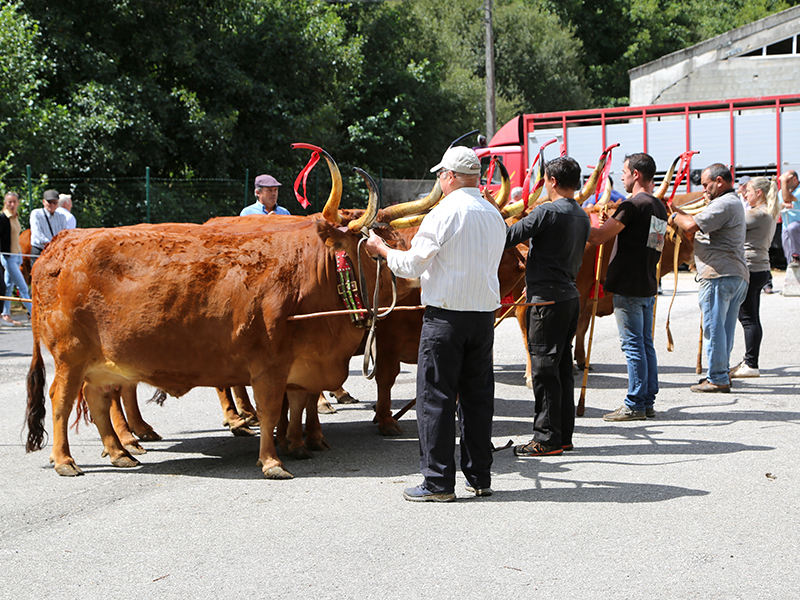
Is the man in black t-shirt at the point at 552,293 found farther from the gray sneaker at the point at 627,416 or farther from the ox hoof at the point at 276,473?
the ox hoof at the point at 276,473

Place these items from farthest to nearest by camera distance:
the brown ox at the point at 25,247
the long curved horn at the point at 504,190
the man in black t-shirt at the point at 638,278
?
the brown ox at the point at 25,247, the man in black t-shirt at the point at 638,278, the long curved horn at the point at 504,190

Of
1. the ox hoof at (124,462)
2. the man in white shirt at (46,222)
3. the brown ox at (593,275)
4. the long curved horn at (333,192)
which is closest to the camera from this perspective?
the long curved horn at (333,192)

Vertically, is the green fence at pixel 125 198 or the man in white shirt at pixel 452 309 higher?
the green fence at pixel 125 198

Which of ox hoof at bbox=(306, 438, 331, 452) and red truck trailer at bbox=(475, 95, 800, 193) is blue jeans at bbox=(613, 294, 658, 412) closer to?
ox hoof at bbox=(306, 438, 331, 452)

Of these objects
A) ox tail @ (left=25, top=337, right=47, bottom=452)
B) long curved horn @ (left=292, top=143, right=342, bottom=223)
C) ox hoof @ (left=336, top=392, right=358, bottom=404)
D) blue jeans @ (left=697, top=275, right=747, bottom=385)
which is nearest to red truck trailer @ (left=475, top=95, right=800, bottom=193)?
blue jeans @ (left=697, top=275, right=747, bottom=385)

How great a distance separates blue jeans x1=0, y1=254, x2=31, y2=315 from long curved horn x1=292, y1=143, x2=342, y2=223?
912 cm

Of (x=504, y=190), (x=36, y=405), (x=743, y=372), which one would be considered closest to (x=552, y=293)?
(x=504, y=190)

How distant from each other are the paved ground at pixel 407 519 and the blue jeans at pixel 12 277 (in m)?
6.76

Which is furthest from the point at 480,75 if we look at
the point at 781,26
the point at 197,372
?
the point at 197,372

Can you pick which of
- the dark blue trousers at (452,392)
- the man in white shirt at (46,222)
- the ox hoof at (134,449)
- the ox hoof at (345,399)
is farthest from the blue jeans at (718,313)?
the man in white shirt at (46,222)

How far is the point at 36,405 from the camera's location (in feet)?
19.7

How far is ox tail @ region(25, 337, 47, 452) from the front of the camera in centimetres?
591

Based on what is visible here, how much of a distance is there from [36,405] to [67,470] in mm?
605

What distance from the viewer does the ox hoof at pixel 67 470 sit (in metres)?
5.71
